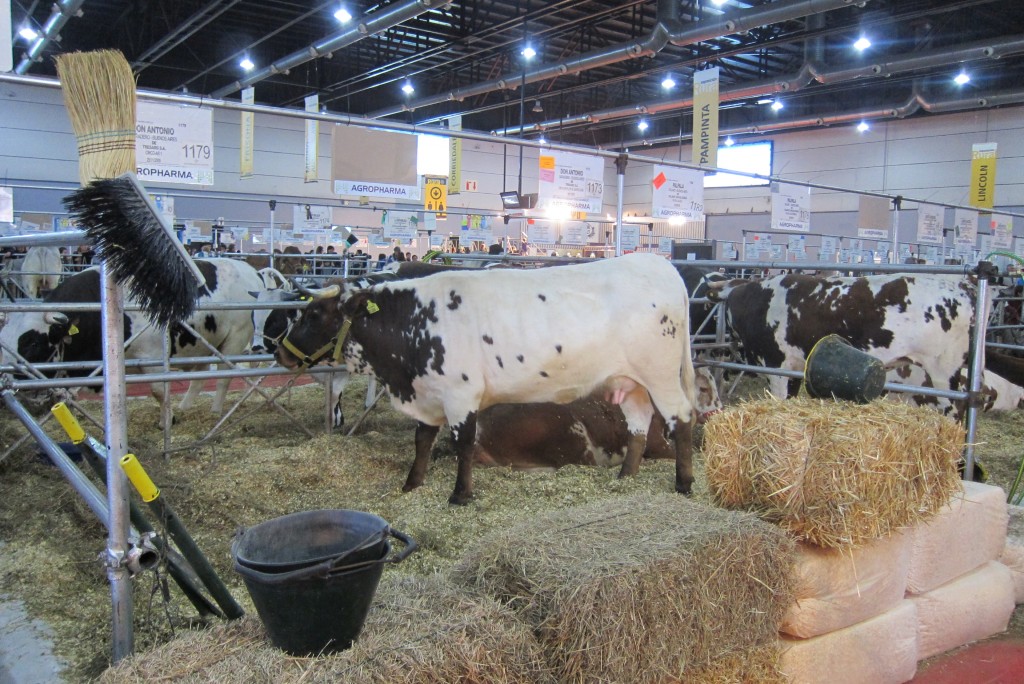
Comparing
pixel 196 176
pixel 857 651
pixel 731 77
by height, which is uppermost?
pixel 731 77

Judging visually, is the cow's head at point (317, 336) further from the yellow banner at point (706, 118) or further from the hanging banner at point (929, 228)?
the hanging banner at point (929, 228)

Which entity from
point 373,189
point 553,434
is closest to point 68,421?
point 553,434

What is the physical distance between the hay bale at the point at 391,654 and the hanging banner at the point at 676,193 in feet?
18.1

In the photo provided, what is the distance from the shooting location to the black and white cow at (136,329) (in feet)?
20.9

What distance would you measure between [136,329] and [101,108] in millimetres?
4998

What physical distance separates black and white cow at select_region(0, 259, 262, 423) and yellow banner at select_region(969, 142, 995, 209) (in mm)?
13333

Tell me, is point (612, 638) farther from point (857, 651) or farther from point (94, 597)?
point (94, 597)

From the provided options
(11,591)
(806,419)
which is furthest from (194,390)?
(806,419)

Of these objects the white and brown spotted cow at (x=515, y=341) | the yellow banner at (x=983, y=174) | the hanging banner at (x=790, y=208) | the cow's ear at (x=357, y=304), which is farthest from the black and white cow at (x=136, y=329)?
the yellow banner at (x=983, y=174)

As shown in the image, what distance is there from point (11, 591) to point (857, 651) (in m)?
3.44

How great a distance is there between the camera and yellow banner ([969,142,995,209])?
14.2m

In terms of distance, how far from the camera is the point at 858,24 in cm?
1469

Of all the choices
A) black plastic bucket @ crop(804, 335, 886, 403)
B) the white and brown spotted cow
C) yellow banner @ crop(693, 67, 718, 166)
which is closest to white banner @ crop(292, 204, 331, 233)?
yellow banner @ crop(693, 67, 718, 166)

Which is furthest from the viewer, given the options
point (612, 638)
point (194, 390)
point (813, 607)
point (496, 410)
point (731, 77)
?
point (731, 77)
